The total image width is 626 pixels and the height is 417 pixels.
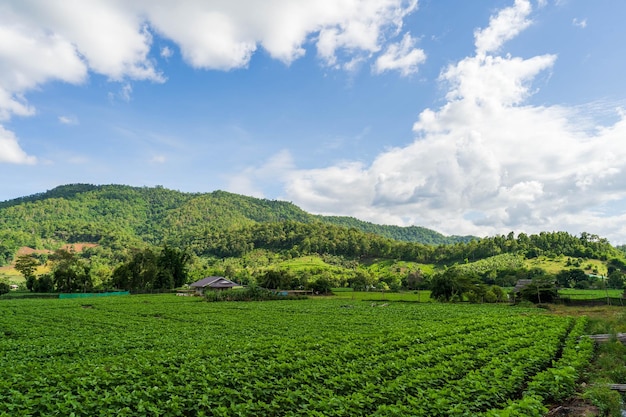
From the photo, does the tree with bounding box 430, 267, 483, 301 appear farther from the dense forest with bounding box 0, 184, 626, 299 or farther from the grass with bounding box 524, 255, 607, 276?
the grass with bounding box 524, 255, 607, 276

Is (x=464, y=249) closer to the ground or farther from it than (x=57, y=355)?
farther from it

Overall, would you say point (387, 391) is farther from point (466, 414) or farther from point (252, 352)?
point (252, 352)

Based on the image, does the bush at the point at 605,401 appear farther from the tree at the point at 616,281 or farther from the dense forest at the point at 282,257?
the tree at the point at 616,281

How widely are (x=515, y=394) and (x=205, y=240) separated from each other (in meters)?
177

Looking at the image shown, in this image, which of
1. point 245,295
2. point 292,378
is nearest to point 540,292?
point 245,295

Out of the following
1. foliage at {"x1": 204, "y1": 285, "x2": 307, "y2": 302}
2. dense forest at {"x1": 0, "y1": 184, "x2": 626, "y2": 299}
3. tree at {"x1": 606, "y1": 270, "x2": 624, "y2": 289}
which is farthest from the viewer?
tree at {"x1": 606, "y1": 270, "x2": 624, "y2": 289}

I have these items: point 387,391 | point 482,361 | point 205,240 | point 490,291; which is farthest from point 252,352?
point 205,240

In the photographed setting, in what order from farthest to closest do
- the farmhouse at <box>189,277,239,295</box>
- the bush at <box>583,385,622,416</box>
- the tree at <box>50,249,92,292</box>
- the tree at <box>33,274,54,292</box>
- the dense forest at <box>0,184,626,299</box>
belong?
the dense forest at <box>0,184,626,299</box>, the tree at <box>33,274,54,292</box>, the tree at <box>50,249,92,292</box>, the farmhouse at <box>189,277,239,295</box>, the bush at <box>583,385,622,416</box>

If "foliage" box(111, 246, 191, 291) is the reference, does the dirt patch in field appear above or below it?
above

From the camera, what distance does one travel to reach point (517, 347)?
16469 mm

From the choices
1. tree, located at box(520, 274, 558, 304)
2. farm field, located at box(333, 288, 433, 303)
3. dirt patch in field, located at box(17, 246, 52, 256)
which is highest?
dirt patch in field, located at box(17, 246, 52, 256)

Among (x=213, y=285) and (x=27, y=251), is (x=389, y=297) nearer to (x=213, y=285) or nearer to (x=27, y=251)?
(x=213, y=285)

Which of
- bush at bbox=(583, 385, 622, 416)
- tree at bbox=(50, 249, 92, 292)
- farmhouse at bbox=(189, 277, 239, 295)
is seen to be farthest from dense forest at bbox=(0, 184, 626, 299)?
bush at bbox=(583, 385, 622, 416)

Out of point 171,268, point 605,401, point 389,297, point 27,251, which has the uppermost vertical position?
point 27,251
